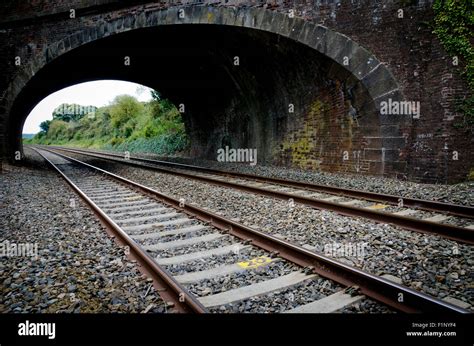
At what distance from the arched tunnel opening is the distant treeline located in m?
8.13

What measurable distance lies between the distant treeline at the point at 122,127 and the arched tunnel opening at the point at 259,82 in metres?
8.13

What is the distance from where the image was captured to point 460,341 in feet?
5.74

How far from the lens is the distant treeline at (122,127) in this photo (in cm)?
2707

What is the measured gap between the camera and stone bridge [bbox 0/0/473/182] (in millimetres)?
8109

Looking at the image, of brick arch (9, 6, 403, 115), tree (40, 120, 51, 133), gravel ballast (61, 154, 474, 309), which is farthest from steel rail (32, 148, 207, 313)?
tree (40, 120, 51, 133)

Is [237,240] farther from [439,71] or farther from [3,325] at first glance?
[439,71]

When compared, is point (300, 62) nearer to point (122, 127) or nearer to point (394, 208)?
point (394, 208)

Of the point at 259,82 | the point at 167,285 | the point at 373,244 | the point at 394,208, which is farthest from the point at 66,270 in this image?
the point at 259,82

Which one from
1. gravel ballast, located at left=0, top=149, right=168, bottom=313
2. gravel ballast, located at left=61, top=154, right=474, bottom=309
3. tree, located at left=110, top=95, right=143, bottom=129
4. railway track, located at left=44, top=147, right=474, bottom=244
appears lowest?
gravel ballast, located at left=0, top=149, right=168, bottom=313

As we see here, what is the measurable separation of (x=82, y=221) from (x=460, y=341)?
5.17 meters

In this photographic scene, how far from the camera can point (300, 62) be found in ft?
32.9

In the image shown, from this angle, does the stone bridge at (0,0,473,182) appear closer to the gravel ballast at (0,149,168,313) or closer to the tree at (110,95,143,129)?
the gravel ballast at (0,149,168,313)

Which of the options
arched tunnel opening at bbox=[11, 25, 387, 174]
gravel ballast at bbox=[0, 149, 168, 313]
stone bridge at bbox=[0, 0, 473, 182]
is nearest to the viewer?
gravel ballast at bbox=[0, 149, 168, 313]

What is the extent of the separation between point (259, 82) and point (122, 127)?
3320 centimetres
